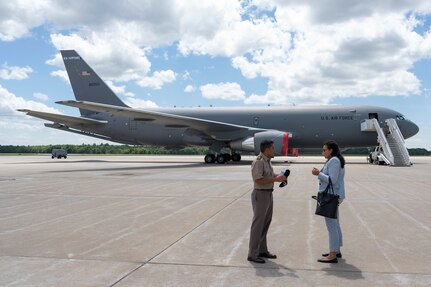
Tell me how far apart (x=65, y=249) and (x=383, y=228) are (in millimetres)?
5212

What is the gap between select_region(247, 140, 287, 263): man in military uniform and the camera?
5161 millimetres

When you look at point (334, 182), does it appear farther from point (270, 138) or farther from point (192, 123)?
point (192, 123)

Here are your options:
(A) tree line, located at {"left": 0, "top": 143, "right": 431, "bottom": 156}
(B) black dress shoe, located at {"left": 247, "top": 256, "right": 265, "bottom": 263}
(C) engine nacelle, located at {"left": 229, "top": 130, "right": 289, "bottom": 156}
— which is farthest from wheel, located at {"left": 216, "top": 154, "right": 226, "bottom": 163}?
(A) tree line, located at {"left": 0, "top": 143, "right": 431, "bottom": 156}

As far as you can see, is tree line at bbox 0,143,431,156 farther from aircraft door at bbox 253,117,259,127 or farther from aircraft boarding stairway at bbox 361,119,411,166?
aircraft boarding stairway at bbox 361,119,411,166

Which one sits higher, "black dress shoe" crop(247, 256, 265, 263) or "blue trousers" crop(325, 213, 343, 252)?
"blue trousers" crop(325, 213, 343, 252)

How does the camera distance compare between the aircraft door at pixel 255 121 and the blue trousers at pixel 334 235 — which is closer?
the blue trousers at pixel 334 235

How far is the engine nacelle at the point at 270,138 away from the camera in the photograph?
87.7ft

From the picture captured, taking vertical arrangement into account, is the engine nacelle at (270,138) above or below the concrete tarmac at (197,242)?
above

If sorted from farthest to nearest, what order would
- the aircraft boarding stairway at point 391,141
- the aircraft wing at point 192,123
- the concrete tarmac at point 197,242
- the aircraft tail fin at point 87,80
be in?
the aircraft tail fin at point 87,80, the aircraft boarding stairway at point 391,141, the aircraft wing at point 192,123, the concrete tarmac at point 197,242

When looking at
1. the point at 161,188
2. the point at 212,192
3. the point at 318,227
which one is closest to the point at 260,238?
the point at 318,227

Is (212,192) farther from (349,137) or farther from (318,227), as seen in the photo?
(349,137)

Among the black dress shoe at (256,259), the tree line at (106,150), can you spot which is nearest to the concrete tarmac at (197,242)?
the black dress shoe at (256,259)

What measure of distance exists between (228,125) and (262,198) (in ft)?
73.1

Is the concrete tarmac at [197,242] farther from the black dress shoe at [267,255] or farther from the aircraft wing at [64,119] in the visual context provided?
the aircraft wing at [64,119]
